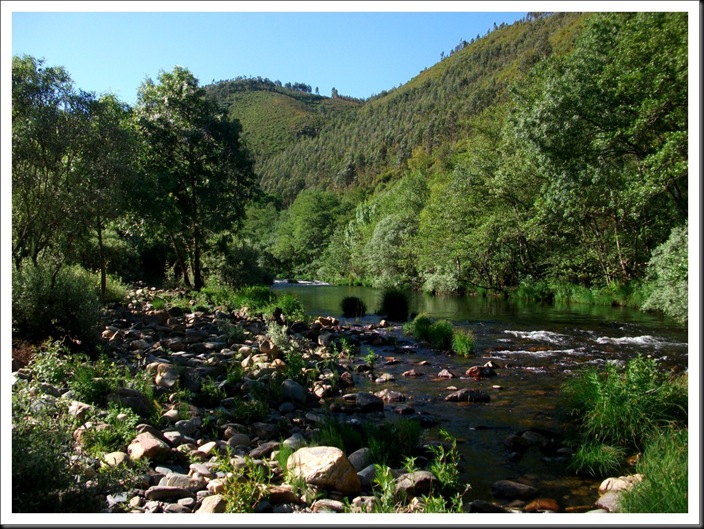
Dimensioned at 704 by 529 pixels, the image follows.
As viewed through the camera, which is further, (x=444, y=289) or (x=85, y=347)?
(x=444, y=289)

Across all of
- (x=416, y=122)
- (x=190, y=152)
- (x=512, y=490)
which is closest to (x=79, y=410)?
(x=512, y=490)

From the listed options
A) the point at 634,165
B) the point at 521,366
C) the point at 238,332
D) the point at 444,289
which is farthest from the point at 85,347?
the point at 444,289

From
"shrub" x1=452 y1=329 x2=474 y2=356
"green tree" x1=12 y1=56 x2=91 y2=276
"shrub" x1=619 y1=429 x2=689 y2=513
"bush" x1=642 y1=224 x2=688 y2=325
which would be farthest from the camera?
"bush" x1=642 y1=224 x2=688 y2=325

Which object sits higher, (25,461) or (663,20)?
(663,20)

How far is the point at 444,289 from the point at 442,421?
31653mm

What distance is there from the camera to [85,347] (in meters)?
9.73

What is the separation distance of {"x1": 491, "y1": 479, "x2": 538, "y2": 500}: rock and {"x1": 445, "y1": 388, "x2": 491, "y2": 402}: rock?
11.4 feet

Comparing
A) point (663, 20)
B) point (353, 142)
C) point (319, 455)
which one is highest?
point (353, 142)

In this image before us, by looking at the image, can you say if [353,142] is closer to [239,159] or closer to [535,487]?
[239,159]

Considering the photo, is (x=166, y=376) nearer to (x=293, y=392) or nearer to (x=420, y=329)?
(x=293, y=392)

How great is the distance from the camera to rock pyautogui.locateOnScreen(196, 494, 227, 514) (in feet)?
13.9

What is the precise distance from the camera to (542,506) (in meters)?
5.02

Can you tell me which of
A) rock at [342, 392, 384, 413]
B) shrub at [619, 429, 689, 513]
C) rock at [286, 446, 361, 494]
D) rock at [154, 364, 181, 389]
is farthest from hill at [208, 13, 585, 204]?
shrub at [619, 429, 689, 513]

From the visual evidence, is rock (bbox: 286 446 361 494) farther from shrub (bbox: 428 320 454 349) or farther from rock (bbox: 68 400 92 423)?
shrub (bbox: 428 320 454 349)
